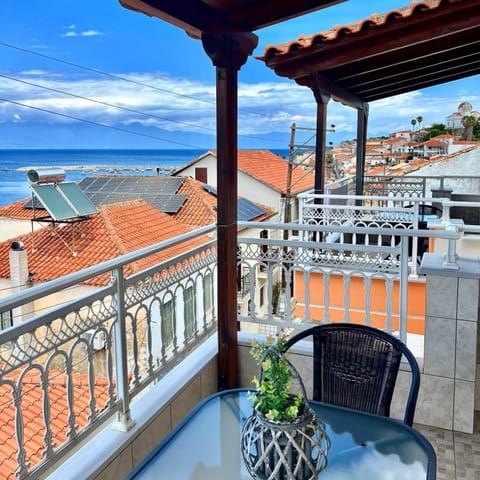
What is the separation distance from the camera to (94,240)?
893 centimetres

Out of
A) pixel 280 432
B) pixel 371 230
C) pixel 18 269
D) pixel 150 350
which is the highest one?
pixel 371 230

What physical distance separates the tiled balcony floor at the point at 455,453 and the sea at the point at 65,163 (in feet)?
13.5

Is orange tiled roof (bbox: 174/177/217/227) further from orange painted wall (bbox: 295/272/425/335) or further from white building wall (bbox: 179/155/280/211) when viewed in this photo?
orange painted wall (bbox: 295/272/425/335)

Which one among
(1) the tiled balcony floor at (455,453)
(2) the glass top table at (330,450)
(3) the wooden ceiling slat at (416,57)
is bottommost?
(1) the tiled balcony floor at (455,453)

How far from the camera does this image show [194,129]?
18250 millimetres

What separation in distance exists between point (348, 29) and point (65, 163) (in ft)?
18.8

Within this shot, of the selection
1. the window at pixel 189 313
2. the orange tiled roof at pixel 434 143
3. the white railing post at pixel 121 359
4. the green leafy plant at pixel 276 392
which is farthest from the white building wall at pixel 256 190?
the green leafy plant at pixel 276 392

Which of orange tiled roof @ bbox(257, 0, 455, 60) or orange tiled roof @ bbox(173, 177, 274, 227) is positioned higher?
orange tiled roof @ bbox(257, 0, 455, 60)

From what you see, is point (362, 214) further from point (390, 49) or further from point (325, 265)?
point (325, 265)

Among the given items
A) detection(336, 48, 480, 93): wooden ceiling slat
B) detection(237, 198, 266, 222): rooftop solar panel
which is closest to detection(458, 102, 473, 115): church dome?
detection(237, 198, 266, 222): rooftop solar panel

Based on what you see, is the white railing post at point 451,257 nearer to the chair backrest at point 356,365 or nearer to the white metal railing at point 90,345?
the chair backrest at point 356,365

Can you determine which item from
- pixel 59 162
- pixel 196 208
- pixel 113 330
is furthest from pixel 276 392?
pixel 196 208

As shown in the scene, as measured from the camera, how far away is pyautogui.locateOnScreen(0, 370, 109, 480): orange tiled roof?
1784 millimetres

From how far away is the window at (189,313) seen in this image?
2.81 metres
